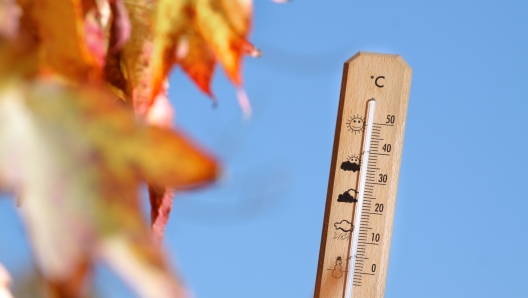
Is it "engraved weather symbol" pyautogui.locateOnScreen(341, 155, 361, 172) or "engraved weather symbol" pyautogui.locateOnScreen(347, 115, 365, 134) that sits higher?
"engraved weather symbol" pyautogui.locateOnScreen(347, 115, 365, 134)

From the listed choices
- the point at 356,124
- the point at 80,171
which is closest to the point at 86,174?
the point at 80,171

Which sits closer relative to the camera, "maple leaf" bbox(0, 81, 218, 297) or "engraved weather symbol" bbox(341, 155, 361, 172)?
"maple leaf" bbox(0, 81, 218, 297)

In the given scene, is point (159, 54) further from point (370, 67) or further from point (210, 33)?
point (370, 67)

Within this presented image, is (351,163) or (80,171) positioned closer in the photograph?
(80,171)

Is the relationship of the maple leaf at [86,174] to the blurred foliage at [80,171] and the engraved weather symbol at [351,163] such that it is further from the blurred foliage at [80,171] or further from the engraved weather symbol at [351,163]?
the engraved weather symbol at [351,163]

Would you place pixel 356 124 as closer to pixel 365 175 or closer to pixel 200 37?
pixel 365 175

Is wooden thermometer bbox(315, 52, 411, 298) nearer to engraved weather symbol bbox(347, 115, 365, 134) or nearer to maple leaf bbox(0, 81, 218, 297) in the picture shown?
engraved weather symbol bbox(347, 115, 365, 134)

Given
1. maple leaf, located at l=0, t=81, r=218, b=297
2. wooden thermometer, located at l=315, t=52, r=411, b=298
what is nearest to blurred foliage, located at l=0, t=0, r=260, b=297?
maple leaf, located at l=0, t=81, r=218, b=297
